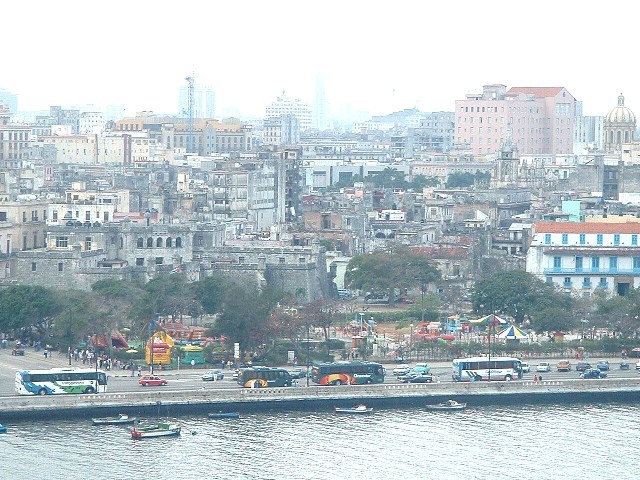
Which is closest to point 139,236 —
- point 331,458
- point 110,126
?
point 331,458

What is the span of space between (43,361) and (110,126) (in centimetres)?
11020

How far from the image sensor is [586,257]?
213ft

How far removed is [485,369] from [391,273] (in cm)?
1565

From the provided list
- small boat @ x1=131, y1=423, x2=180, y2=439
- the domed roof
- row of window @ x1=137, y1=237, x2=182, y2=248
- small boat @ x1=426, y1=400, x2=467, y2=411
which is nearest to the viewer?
small boat @ x1=131, y1=423, x2=180, y2=439

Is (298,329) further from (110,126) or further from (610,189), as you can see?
(110,126)

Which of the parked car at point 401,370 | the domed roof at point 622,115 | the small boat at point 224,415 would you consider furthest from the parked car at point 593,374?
the domed roof at point 622,115

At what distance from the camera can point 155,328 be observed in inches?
2158

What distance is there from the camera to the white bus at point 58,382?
156 ft

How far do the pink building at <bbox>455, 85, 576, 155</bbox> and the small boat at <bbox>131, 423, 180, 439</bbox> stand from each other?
3994 inches

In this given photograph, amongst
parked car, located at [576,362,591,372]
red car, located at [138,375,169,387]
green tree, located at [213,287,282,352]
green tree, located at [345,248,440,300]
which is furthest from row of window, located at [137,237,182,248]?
parked car, located at [576,362,591,372]

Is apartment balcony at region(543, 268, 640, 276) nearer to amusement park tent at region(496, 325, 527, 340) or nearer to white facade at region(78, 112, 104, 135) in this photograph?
amusement park tent at region(496, 325, 527, 340)

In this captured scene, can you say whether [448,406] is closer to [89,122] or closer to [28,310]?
[28,310]

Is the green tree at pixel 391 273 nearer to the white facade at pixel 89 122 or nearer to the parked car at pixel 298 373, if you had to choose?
the parked car at pixel 298 373

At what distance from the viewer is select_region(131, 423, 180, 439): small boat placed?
1731 inches
